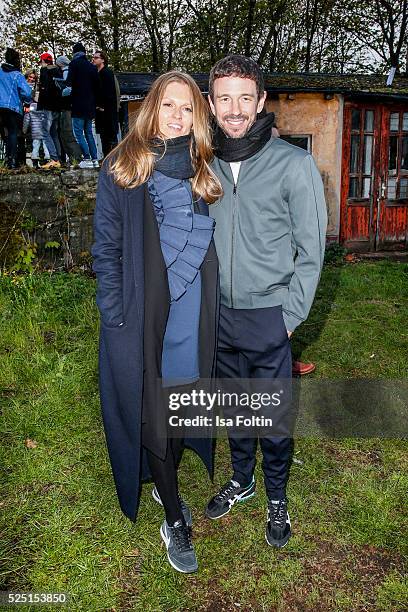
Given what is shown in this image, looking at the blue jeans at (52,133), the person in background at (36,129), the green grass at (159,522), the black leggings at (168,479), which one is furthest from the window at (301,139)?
the black leggings at (168,479)

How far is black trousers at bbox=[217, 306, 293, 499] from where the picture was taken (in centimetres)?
261

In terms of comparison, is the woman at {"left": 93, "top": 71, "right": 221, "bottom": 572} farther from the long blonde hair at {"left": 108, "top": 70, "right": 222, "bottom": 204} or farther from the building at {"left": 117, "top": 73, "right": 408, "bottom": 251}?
the building at {"left": 117, "top": 73, "right": 408, "bottom": 251}

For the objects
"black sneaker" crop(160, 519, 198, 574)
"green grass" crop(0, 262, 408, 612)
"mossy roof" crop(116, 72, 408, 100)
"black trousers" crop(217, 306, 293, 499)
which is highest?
"mossy roof" crop(116, 72, 408, 100)

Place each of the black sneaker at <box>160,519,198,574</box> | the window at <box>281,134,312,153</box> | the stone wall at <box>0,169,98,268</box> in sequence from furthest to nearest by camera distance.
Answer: the window at <box>281,134,312,153</box> → the stone wall at <box>0,169,98,268</box> → the black sneaker at <box>160,519,198,574</box>

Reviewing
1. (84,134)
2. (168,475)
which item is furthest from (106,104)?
(168,475)

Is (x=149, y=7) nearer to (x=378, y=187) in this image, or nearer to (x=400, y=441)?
(x=378, y=187)

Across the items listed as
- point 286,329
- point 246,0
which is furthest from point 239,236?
point 246,0

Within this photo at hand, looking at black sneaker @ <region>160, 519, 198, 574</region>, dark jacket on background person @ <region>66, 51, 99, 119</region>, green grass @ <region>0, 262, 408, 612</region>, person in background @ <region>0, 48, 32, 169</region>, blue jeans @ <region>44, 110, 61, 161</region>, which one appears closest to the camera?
green grass @ <region>0, 262, 408, 612</region>

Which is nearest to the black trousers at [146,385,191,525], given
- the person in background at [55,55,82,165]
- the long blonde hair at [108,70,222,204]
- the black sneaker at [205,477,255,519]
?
the black sneaker at [205,477,255,519]

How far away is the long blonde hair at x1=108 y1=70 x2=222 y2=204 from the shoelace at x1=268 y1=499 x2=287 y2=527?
1.62 meters

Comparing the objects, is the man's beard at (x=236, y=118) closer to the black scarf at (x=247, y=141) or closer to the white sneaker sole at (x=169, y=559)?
the black scarf at (x=247, y=141)

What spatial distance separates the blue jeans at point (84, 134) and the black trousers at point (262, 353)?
6.78 metres

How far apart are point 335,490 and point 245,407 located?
89cm

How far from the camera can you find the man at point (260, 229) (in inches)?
95.3
